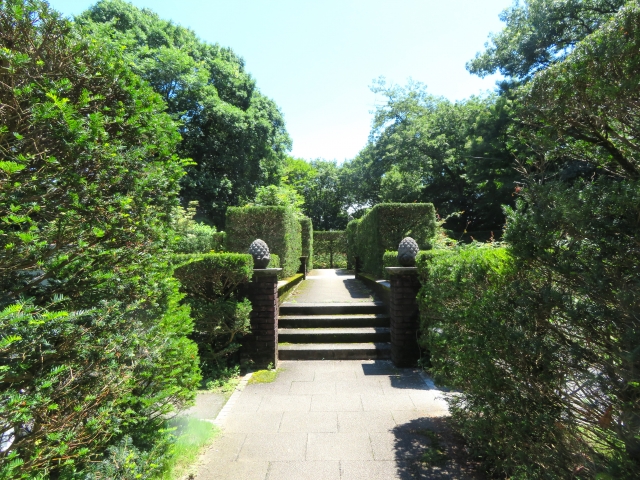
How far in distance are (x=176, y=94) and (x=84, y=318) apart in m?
19.1

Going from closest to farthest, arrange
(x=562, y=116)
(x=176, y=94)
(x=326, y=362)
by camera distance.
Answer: (x=562, y=116)
(x=326, y=362)
(x=176, y=94)

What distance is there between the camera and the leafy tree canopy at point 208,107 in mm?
17562

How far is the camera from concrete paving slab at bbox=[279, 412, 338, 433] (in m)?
3.74

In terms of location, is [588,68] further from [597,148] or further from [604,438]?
[604,438]

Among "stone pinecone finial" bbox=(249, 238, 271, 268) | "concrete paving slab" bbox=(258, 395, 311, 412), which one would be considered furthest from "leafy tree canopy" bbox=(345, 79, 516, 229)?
"concrete paving slab" bbox=(258, 395, 311, 412)

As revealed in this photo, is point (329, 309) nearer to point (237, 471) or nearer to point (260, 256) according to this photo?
point (260, 256)

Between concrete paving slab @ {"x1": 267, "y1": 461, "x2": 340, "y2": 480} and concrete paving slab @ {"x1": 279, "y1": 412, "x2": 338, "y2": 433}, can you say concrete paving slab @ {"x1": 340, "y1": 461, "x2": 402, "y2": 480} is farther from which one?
concrete paving slab @ {"x1": 279, "y1": 412, "x2": 338, "y2": 433}

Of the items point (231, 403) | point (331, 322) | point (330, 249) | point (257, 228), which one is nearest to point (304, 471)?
point (231, 403)

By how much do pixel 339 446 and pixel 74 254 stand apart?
9.45 feet

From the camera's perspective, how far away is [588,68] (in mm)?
2033

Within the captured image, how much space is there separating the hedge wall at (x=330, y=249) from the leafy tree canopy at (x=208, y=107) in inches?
206

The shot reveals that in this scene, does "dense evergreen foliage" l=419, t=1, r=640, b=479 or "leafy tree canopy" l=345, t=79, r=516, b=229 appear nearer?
"dense evergreen foliage" l=419, t=1, r=640, b=479

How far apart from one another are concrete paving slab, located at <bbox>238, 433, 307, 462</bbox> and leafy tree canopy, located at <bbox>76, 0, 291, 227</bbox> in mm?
15845

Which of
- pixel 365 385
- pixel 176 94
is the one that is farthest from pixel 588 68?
pixel 176 94
